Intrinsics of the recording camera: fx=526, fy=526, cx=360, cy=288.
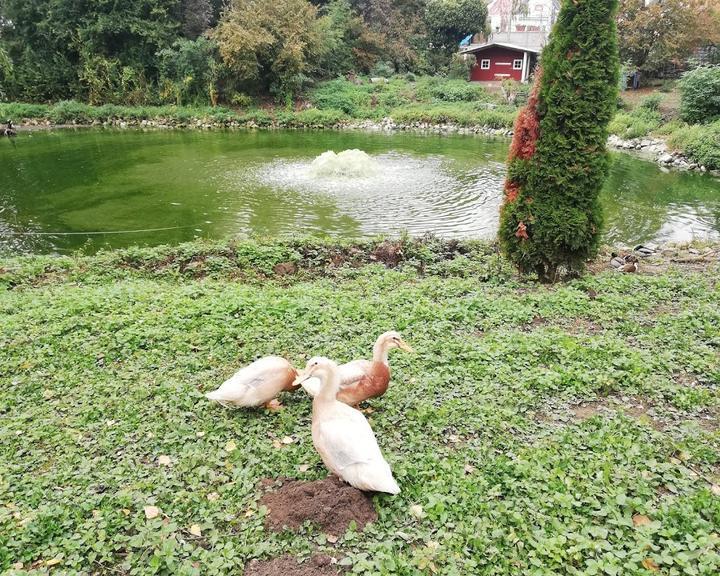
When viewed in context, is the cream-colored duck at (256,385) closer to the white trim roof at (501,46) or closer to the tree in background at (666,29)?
the tree in background at (666,29)

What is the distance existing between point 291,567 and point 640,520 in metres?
1.99

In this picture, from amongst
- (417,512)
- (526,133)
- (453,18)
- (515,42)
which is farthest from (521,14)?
(417,512)

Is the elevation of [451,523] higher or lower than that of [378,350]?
lower

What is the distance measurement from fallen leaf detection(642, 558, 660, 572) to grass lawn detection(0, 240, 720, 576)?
31 mm

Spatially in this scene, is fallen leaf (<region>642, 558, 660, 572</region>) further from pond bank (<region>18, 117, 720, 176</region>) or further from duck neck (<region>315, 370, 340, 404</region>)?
pond bank (<region>18, 117, 720, 176</region>)

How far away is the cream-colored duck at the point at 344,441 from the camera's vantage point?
126 inches

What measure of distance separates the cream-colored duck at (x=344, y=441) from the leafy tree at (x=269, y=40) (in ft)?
96.4

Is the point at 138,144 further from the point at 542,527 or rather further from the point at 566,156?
the point at 542,527

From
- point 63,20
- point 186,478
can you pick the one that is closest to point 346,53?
point 63,20

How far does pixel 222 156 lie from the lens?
1953 centimetres

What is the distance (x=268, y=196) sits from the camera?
13664 mm

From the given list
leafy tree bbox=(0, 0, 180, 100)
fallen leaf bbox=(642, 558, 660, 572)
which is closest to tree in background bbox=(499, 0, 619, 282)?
fallen leaf bbox=(642, 558, 660, 572)

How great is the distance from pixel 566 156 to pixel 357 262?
11.1 feet

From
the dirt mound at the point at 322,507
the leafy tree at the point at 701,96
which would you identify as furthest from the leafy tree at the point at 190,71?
the dirt mound at the point at 322,507
